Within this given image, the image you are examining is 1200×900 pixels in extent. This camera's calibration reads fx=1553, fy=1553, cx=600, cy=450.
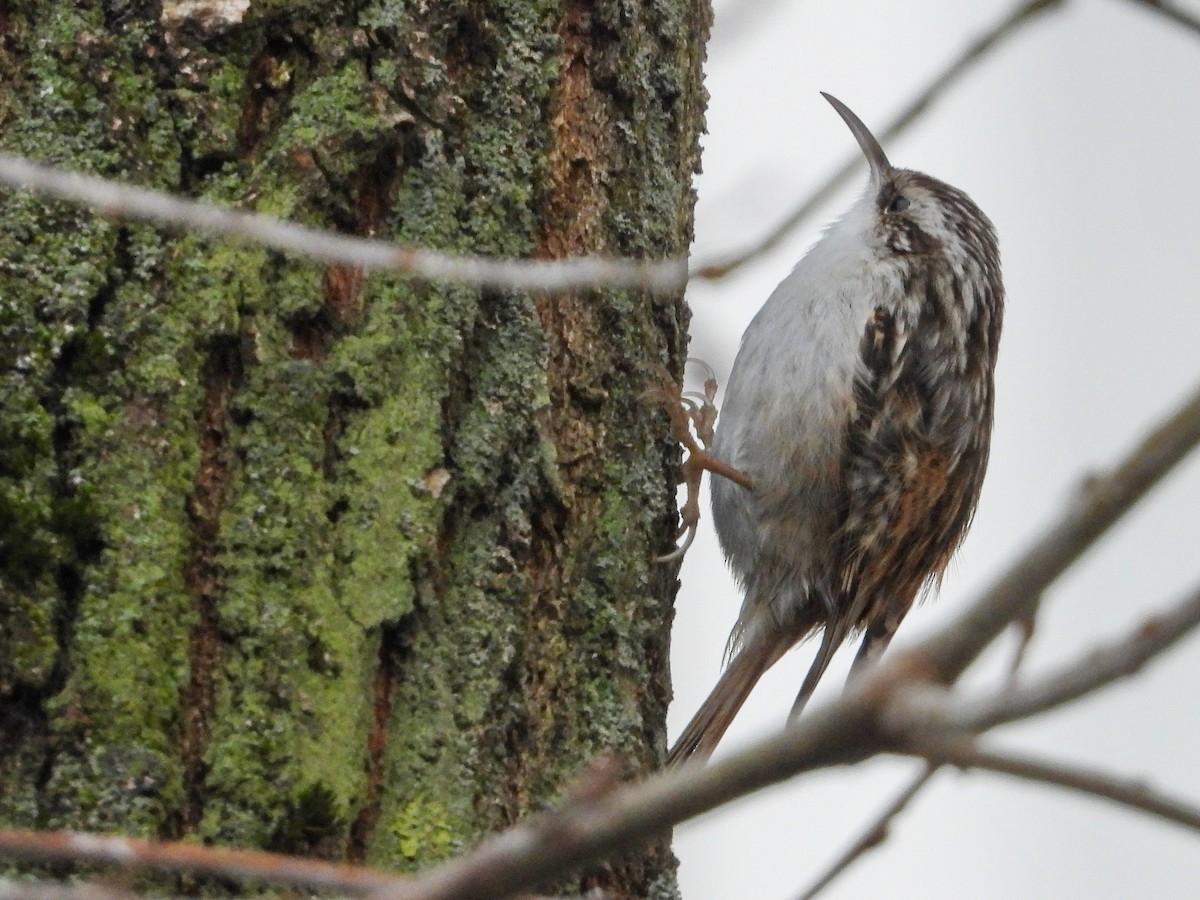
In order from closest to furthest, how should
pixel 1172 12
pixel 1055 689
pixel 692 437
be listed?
pixel 1055 689 < pixel 1172 12 < pixel 692 437

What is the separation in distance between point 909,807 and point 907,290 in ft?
7.03

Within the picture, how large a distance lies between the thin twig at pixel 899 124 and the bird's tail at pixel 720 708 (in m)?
1.45

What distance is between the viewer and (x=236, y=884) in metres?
1.58

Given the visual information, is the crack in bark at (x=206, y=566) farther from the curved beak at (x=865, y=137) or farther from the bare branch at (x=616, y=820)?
the curved beak at (x=865, y=137)

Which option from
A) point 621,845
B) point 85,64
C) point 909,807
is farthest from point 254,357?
point 621,845

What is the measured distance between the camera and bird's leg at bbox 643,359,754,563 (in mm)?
2322

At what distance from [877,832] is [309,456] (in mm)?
887

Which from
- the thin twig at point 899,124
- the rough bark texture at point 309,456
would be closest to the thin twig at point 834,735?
the thin twig at point 899,124

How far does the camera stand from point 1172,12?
1.09 metres

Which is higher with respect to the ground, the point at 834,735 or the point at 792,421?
the point at 792,421

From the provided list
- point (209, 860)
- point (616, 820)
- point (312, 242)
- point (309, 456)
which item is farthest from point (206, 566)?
point (616, 820)

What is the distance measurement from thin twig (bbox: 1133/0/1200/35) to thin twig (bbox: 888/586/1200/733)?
0.58 m

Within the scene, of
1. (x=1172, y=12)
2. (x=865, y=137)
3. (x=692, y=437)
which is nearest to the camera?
(x=1172, y=12)

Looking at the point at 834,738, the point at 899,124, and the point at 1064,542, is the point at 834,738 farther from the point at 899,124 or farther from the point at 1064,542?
the point at 899,124
